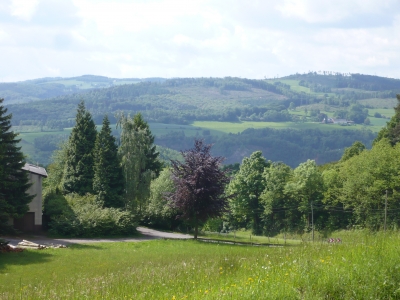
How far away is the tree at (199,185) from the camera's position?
4214 centimetres

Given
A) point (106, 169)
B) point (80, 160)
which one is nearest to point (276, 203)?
point (106, 169)

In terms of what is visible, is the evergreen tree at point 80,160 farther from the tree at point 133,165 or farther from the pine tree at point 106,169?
the tree at point 133,165

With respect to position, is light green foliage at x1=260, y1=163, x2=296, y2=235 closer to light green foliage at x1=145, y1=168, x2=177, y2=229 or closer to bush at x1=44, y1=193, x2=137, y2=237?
light green foliage at x1=145, y1=168, x2=177, y2=229

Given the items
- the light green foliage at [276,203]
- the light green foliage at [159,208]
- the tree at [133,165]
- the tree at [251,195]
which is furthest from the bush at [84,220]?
the tree at [251,195]

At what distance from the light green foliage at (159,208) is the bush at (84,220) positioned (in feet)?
23.9

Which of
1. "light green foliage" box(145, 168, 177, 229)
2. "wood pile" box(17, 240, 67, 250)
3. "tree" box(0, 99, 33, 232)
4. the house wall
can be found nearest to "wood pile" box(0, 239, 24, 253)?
"wood pile" box(17, 240, 67, 250)

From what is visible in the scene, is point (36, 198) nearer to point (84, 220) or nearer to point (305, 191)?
point (84, 220)

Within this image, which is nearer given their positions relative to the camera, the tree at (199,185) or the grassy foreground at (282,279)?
the grassy foreground at (282,279)

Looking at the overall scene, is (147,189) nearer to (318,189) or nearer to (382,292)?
(318,189)

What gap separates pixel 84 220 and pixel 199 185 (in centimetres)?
1033

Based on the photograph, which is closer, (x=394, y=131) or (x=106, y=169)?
(x=106, y=169)

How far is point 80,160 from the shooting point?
52875mm

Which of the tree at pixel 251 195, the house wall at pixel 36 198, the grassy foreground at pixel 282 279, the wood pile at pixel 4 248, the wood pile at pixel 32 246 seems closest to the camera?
the grassy foreground at pixel 282 279

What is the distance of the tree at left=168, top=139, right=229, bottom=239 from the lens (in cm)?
4214
